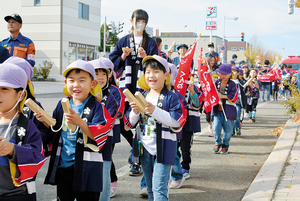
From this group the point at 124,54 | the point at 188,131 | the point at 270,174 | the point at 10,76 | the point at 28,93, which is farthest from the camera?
the point at 188,131

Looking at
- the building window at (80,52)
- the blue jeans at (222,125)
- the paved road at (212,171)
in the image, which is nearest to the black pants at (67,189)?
the paved road at (212,171)

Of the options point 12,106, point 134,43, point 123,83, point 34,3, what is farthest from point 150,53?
point 34,3

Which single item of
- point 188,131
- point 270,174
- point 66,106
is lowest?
point 270,174

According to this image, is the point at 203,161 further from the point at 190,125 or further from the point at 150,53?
the point at 150,53

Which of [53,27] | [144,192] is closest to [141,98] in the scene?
[144,192]

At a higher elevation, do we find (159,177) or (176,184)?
(159,177)

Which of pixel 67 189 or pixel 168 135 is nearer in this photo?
pixel 67 189

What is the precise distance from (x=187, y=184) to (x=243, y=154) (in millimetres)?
2430

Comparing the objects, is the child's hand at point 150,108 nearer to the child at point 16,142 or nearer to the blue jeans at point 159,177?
the blue jeans at point 159,177

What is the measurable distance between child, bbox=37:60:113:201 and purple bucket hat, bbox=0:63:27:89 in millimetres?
529

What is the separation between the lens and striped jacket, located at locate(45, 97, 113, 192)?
277 cm

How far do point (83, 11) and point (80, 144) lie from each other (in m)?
35.1

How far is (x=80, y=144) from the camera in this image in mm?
2787

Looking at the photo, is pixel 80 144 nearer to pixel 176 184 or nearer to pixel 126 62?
pixel 176 184
